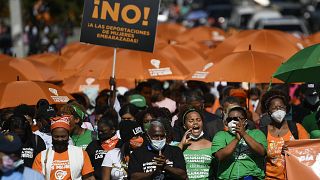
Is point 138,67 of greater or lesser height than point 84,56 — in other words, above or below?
below

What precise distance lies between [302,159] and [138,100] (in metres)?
3.63

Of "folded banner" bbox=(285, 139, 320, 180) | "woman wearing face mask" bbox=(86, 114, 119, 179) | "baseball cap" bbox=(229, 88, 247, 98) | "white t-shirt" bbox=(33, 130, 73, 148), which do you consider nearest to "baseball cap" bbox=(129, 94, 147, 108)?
"baseball cap" bbox=(229, 88, 247, 98)

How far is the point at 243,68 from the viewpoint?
13.4 meters

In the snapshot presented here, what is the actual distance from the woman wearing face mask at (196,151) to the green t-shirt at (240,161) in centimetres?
13

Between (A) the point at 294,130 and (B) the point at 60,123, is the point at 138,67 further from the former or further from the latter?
(B) the point at 60,123

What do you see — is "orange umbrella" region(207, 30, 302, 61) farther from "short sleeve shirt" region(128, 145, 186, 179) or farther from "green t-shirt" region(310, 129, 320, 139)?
"short sleeve shirt" region(128, 145, 186, 179)

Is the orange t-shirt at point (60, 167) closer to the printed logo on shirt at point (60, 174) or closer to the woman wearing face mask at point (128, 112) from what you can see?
the printed logo on shirt at point (60, 174)

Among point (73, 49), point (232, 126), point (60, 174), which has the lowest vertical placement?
point (60, 174)

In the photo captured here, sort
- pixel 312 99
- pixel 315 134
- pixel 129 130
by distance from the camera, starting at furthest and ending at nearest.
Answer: pixel 312 99 < pixel 315 134 < pixel 129 130

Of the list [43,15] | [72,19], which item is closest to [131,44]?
[43,15]

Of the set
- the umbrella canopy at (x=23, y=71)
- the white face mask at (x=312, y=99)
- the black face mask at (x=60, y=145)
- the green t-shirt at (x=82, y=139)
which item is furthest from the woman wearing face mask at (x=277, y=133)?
the umbrella canopy at (x=23, y=71)

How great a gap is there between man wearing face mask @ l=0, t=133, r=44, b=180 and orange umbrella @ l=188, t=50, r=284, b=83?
5.47m

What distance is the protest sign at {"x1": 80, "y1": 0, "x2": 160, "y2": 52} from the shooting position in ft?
43.1

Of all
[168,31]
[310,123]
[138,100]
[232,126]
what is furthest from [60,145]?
[168,31]
